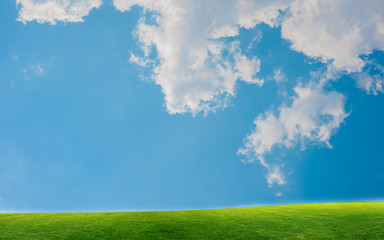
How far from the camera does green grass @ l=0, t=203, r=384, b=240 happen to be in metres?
20.6

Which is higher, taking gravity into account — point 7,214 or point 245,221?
point 7,214

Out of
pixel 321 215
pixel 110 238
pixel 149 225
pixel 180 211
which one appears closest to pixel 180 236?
pixel 149 225

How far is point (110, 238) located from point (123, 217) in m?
6.59

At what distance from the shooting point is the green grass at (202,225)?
20.6 metres

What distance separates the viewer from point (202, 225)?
2378 cm

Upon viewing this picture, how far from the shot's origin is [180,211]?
31.1 meters

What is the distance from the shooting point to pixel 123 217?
26.5 meters

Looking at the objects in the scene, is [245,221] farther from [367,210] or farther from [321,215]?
[367,210]

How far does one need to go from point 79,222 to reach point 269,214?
67.6 feet

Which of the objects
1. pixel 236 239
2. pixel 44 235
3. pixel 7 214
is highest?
pixel 7 214

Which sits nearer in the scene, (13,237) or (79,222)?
(13,237)

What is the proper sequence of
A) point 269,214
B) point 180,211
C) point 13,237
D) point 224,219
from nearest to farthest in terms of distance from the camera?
point 13,237 → point 224,219 → point 269,214 → point 180,211

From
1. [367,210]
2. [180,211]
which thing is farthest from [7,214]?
[367,210]

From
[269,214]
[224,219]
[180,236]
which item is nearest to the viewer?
[180,236]
